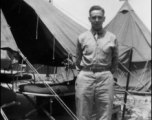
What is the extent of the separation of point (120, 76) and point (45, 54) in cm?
343

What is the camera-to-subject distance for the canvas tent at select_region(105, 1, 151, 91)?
7848 mm

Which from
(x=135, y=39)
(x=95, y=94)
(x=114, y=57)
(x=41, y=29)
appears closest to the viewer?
(x=95, y=94)

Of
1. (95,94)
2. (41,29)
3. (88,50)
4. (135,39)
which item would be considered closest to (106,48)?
(88,50)

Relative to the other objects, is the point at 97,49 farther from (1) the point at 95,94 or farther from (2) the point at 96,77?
(1) the point at 95,94

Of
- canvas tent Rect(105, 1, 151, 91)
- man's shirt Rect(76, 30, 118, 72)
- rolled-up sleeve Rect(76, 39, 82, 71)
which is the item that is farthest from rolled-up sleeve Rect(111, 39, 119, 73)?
canvas tent Rect(105, 1, 151, 91)

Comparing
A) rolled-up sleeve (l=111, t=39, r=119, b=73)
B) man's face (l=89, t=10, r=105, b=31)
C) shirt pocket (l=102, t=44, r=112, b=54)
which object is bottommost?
rolled-up sleeve (l=111, t=39, r=119, b=73)

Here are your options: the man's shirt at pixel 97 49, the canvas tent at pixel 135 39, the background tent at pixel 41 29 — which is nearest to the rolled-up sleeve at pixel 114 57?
the man's shirt at pixel 97 49

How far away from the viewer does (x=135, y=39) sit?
838cm

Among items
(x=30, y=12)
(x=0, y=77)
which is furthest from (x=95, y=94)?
(x=0, y=77)

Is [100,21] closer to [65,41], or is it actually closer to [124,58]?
[65,41]

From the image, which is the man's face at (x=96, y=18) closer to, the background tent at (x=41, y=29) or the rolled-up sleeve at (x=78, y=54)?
the rolled-up sleeve at (x=78, y=54)

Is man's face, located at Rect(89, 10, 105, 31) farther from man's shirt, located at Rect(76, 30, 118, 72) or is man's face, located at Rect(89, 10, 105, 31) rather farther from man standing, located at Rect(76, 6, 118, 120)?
man's shirt, located at Rect(76, 30, 118, 72)

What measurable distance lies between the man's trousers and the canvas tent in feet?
16.5

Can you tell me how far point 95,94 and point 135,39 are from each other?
623 cm
